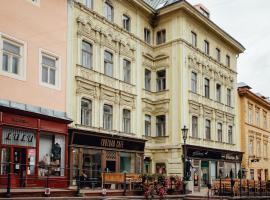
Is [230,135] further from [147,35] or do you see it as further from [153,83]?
[147,35]

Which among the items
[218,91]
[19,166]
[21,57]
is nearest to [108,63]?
[21,57]

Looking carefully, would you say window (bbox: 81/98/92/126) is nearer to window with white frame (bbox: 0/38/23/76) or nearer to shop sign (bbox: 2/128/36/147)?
shop sign (bbox: 2/128/36/147)

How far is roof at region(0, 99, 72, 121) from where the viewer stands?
68.4ft

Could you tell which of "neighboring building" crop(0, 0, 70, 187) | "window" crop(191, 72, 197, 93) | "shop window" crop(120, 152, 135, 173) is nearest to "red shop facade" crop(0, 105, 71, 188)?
"neighboring building" crop(0, 0, 70, 187)

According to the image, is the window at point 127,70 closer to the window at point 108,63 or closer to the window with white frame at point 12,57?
the window at point 108,63

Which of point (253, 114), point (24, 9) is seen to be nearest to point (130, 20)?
point (24, 9)

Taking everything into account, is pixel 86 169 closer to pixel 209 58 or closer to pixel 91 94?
pixel 91 94

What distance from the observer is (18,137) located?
21344mm

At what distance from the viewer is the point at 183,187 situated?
28766mm

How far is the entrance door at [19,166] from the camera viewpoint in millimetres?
20922

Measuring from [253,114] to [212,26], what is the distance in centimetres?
1567

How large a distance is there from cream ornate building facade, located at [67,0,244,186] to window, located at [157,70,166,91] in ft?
0.27

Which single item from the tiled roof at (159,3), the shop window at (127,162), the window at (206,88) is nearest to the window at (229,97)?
the window at (206,88)

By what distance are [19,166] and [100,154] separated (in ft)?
25.9
